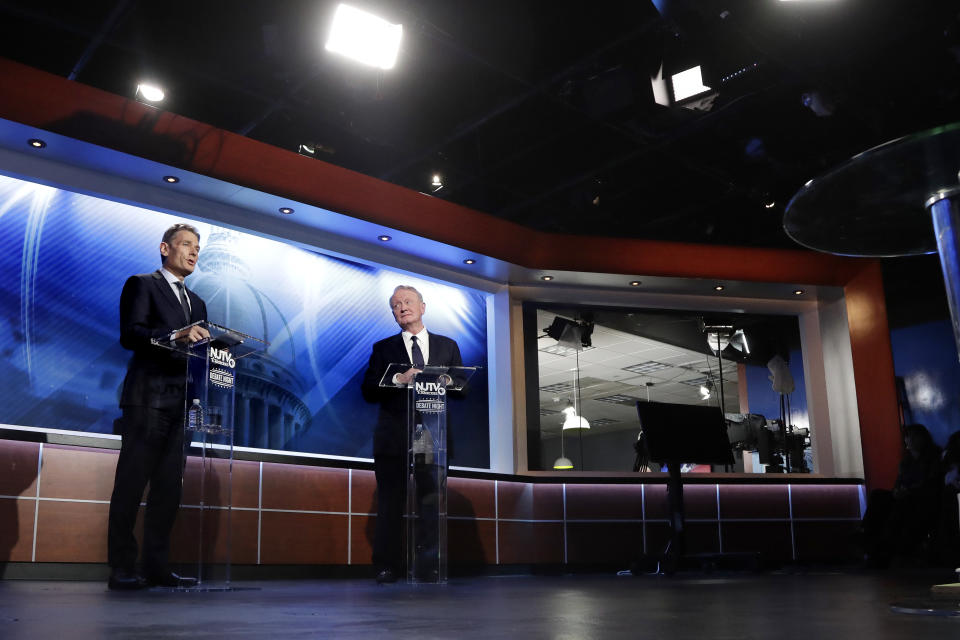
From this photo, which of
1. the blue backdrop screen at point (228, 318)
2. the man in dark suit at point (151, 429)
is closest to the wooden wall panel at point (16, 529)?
the blue backdrop screen at point (228, 318)

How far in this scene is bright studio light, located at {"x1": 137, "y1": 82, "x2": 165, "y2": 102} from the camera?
257 inches

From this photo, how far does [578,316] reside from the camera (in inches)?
318

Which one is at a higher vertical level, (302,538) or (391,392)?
(391,392)

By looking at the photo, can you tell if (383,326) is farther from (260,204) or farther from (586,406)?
(586,406)

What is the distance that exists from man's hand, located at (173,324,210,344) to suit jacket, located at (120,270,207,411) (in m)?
0.13

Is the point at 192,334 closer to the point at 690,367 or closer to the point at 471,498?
the point at 471,498

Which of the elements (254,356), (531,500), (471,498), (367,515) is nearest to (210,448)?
(367,515)

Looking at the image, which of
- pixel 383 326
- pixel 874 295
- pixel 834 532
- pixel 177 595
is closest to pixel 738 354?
pixel 874 295

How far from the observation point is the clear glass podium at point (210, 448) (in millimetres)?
3178

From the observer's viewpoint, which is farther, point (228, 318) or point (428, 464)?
point (228, 318)

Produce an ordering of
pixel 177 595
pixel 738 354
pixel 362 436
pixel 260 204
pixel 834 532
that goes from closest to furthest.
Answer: pixel 177 595, pixel 260 204, pixel 362 436, pixel 834 532, pixel 738 354

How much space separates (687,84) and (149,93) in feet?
14.1

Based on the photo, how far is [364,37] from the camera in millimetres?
5617

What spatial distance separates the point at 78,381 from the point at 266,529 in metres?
1.58
